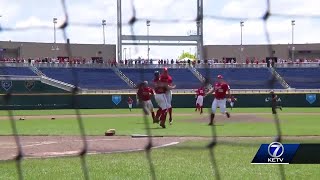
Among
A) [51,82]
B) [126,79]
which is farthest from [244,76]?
[51,82]

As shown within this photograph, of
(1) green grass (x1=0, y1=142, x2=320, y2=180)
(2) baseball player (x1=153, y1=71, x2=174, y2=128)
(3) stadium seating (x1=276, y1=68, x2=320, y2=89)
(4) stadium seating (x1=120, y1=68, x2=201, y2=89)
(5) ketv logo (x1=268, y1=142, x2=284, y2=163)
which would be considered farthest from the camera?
(3) stadium seating (x1=276, y1=68, x2=320, y2=89)

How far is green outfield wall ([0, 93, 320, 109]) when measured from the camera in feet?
99.5

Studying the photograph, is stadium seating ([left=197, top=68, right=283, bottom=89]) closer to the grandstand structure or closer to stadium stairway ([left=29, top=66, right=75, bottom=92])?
the grandstand structure

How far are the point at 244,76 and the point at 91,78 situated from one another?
7739 millimetres

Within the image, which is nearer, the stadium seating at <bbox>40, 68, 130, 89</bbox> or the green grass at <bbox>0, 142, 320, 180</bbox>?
the green grass at <bbox>0, 142, 320, 180</bbox>

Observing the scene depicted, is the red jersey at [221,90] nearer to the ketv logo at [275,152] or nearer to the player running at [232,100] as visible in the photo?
the ketv logo at [275,152]

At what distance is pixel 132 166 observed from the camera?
760 cm

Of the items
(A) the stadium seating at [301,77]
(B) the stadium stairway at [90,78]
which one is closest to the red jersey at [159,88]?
(B) the stadium stairway at [90,78]

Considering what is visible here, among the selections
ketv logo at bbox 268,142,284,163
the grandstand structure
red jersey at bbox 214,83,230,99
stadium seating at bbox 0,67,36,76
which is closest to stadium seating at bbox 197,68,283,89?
the grandstand structure

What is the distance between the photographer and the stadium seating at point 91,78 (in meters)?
24.5

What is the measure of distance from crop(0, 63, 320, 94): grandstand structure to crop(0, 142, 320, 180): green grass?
1437cm

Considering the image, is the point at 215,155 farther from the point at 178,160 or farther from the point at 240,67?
the point at 240,67

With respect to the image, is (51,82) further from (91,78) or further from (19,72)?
(91,78)

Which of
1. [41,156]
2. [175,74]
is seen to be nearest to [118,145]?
[41,156]
